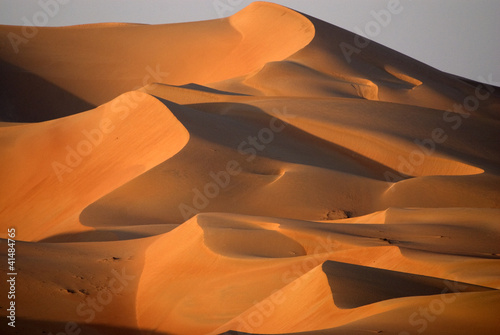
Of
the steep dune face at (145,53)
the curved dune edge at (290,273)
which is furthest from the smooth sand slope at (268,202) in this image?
the steep dune face at (145,53)

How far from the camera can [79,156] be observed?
15547 mm

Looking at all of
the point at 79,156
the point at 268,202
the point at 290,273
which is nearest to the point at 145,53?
the point at 79,156

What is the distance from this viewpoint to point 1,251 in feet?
28.9

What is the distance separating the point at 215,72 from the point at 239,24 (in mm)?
3641

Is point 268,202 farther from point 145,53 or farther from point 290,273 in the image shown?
point 145,53

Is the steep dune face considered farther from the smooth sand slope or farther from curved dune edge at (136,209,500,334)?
curved dune edge at (136,209,500,334)

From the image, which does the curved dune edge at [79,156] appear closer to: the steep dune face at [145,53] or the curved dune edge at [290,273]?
the curved dune edge at [290,273]

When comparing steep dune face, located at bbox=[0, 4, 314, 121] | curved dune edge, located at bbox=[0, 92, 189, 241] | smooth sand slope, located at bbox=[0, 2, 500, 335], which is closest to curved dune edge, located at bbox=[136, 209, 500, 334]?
smooth sand slope, located at bbox=[0, 2, 500, 335]

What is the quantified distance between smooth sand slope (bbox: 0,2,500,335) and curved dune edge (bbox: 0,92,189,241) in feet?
0.14

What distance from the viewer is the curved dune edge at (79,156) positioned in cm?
1400

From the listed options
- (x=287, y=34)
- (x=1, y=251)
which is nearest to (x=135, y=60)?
(x=287, y=34)

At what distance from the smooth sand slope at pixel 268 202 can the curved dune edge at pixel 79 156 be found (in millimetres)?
44

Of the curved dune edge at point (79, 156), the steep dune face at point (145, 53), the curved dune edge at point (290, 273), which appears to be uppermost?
the curved dune edge at point (290, 273)

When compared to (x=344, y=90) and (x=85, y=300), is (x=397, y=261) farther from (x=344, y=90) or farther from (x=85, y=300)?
(x=344, y=90)
